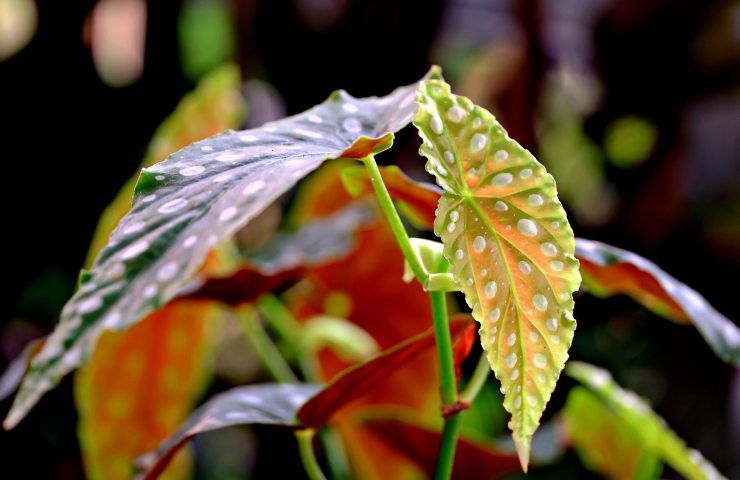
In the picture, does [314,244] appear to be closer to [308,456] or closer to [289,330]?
[289,330]

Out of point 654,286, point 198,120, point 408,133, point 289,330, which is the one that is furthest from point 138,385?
point 408,133

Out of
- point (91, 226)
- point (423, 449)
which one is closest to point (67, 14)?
point (91, 226)

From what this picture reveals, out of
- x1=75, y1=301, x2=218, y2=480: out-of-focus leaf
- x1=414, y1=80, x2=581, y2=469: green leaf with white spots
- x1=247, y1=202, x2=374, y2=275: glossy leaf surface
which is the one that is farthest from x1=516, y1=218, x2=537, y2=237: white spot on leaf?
x1=75, y1=301, x2=218, y2=480: out-of-focus leaf

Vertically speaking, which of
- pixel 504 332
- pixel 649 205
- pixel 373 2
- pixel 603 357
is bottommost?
pixel 603 357

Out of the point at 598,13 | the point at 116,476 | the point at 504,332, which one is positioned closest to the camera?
the point at 504,332

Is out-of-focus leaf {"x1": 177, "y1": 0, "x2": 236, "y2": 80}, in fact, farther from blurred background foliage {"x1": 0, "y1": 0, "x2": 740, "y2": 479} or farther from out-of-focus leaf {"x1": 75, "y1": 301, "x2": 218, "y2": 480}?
out-of-focus leaf {"x1": 75, "y1": 301, "x2": 218, "y2": 480}

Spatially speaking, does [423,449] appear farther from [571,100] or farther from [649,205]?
[571,100]
